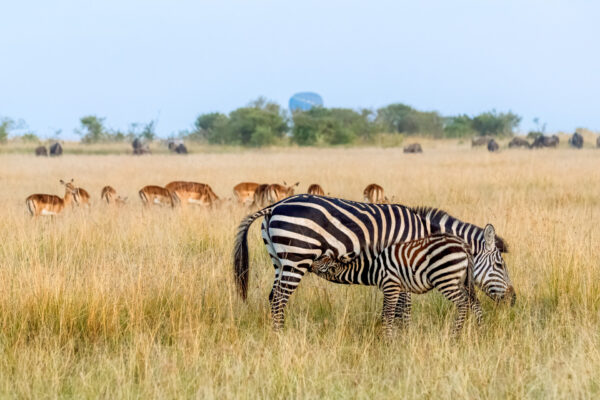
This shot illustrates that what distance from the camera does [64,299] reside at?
221 inches

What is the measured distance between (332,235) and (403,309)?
0.94m

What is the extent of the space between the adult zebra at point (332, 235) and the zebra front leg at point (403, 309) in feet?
0.03

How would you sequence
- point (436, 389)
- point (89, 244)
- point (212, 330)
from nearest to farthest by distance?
point (436, 389)
point (212, 330)
point (89, 244)

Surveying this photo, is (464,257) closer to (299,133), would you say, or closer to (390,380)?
(390,380)

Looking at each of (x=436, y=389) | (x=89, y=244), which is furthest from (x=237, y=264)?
(x=89, y=244)

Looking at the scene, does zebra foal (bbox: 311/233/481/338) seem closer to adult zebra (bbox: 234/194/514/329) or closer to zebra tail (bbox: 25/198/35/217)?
adult zebra (bbox: 234/194/514/329)

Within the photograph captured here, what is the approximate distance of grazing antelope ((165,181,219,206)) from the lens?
1532 centimetres

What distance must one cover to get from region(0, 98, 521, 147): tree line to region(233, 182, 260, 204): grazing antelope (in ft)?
121

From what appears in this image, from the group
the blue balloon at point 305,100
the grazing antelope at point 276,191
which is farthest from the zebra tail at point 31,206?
the blue balloon at point 305,100

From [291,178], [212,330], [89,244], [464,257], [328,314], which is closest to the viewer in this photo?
[464,257]

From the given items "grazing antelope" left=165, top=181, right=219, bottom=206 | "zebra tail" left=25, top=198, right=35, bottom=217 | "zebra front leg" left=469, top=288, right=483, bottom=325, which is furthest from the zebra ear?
"grazing antelope" left=165, top=181, right=219, bottom=206

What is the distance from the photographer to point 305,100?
106 meters

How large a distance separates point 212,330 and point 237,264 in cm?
64

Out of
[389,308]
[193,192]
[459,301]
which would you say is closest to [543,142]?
[193,192]
